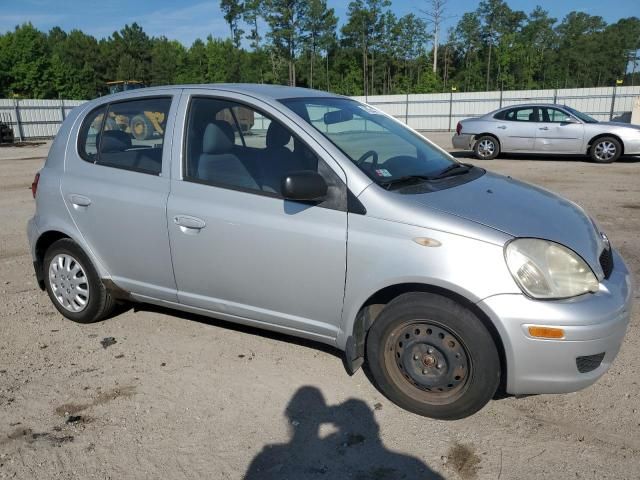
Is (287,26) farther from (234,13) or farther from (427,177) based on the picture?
(427,177)

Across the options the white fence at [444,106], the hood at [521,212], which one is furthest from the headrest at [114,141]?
the white fence at [444,106]

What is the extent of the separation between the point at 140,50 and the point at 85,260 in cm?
8130

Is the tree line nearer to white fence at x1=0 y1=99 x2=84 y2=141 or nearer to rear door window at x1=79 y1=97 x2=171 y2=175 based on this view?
white fence at x1=0 y1=99 x2=84 y2=141

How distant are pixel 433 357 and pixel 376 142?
158cm

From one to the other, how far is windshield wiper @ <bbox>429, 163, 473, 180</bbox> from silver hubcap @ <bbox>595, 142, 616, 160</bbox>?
Answer: 38.6 feet

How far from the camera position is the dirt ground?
8.61 feet


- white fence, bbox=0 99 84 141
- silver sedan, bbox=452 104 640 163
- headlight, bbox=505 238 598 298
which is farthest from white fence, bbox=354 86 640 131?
headlight, bbox=505 238 598 298

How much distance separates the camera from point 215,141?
139 inches

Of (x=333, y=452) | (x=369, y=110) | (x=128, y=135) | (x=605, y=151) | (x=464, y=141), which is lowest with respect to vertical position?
(x=333, y=452)

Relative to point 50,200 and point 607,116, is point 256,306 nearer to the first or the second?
point 50,200

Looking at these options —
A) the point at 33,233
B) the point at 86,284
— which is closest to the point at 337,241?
the point at 86,284

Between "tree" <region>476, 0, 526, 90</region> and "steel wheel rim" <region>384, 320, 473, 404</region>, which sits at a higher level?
"tree" <region>476, 0, 526, 90</region>

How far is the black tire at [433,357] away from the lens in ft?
9.00

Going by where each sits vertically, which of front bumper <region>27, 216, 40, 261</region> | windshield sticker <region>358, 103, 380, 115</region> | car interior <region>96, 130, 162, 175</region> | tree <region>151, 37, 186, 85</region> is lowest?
front bumper <region>27, 216, 40, 261</region>
